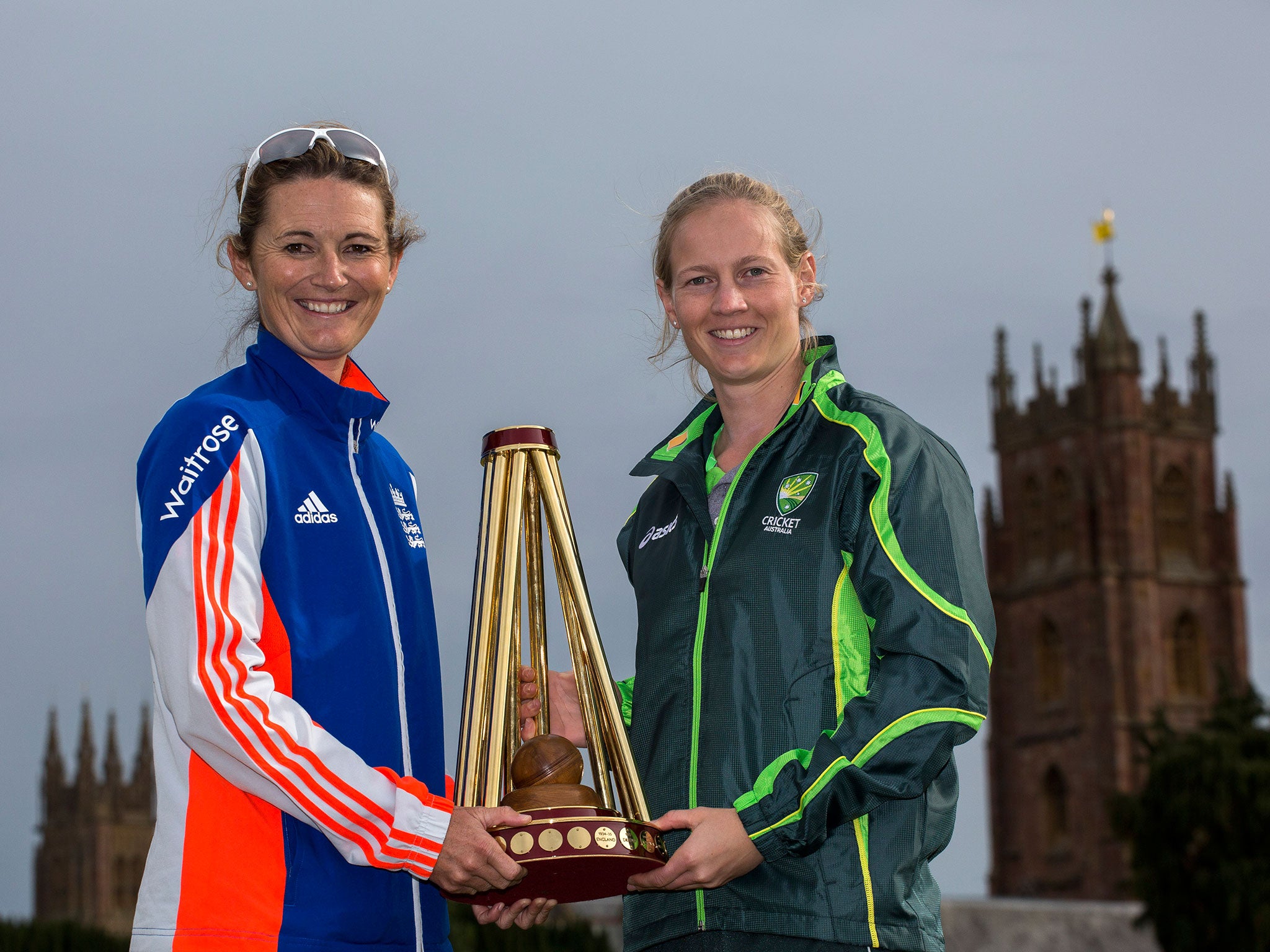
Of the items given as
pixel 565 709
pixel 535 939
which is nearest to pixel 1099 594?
pixel 535 939

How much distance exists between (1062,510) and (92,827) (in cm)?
3678

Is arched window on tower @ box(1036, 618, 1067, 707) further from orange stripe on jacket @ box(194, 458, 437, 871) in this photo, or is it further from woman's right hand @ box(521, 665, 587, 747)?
orange stripe on jacket @ box(194, 458, 437, 871)

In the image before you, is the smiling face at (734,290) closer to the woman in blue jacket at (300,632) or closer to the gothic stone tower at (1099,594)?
the woman in blue jacket at (300,632)

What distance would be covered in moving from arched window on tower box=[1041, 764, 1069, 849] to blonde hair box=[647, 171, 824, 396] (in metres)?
63.0

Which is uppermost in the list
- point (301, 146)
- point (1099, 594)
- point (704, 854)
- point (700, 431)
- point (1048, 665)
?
point (1099, 594)

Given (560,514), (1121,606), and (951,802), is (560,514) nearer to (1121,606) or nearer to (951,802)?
(951,802)

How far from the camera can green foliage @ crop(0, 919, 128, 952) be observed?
21.3m

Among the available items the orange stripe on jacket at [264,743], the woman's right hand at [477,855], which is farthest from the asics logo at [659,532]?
the orange stripe on jacket at [264,743]

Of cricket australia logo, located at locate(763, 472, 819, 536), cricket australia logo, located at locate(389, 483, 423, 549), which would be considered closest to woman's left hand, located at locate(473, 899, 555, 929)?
cricket australia logo, located at locate(389, 483, 423, 549)

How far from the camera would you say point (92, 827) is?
66062mm

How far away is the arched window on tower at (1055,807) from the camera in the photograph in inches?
2539

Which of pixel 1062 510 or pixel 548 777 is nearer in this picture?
pixel 548 777

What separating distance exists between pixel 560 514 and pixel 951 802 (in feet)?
3.24

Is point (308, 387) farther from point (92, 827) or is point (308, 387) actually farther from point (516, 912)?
point (92, 827)
